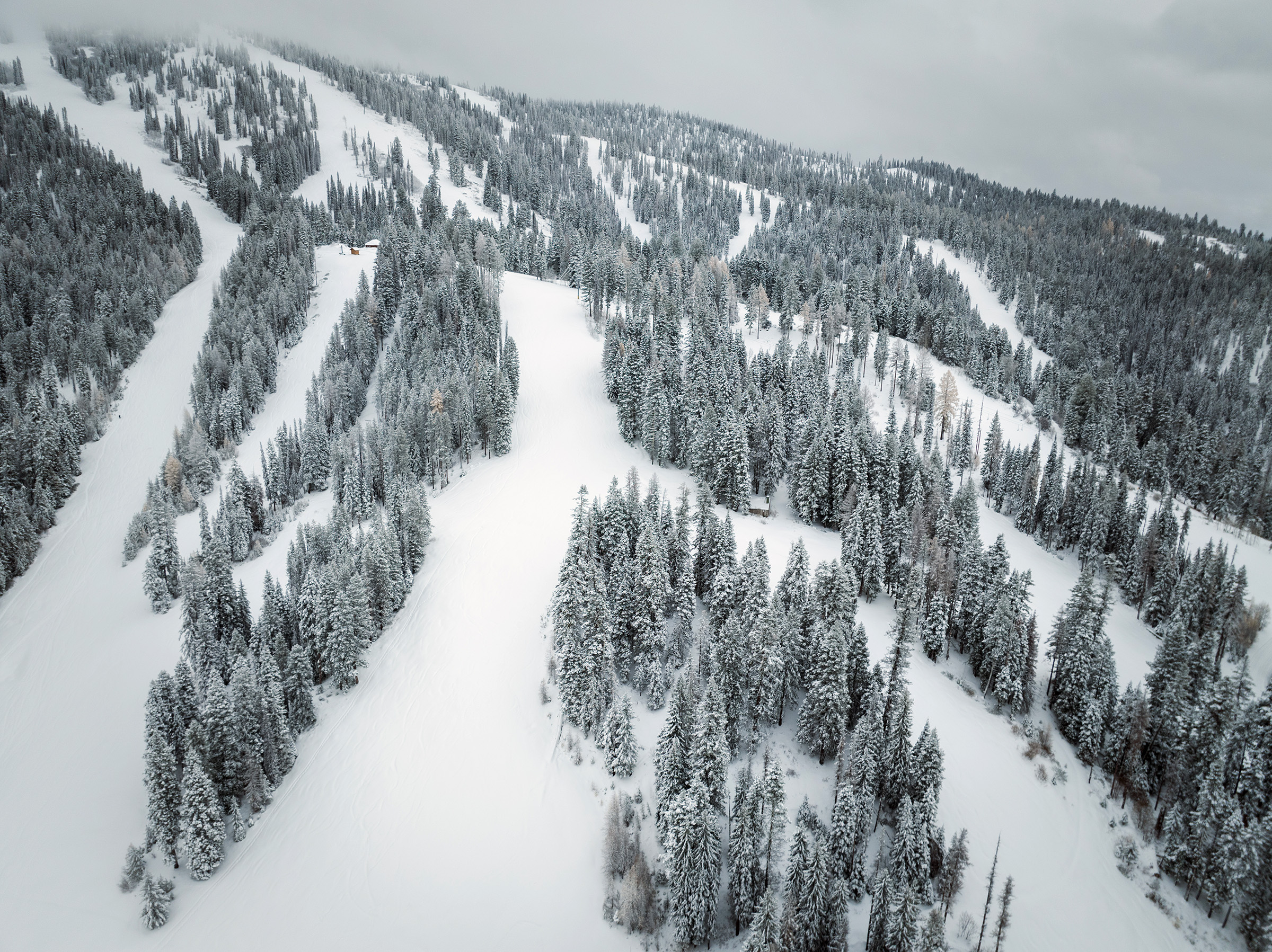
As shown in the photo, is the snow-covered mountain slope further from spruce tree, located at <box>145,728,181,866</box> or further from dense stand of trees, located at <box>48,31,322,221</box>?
dense stand of trees, located at <box>48,31,322,221</box>

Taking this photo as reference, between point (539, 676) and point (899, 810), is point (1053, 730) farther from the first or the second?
point (539, 676)

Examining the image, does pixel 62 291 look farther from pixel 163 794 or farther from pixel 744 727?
pixel 744 727

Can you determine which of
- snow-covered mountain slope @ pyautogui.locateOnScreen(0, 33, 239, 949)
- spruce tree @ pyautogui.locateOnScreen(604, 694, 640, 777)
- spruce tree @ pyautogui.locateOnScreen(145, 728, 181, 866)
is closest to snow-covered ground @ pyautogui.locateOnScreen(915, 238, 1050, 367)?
spruce tree @ pyautogui.locateOnScreen(604, 694, 640, 777)

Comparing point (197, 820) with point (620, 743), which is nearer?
point (197, 820)

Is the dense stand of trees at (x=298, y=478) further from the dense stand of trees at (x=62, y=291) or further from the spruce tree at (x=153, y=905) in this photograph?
the dense stand of trees at (x=62, y=291)

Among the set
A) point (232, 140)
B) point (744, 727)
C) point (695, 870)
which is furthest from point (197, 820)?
point (232, 140)

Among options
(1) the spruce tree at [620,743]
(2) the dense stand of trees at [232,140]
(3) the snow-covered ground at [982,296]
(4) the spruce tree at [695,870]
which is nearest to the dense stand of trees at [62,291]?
(2) the dense stand of trees at [232,140]

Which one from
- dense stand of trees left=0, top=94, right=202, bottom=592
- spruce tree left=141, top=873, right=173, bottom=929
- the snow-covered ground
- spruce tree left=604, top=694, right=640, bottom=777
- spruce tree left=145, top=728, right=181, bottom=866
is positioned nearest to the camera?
spruce tree left=141, top=873, right=173, bottom=929
